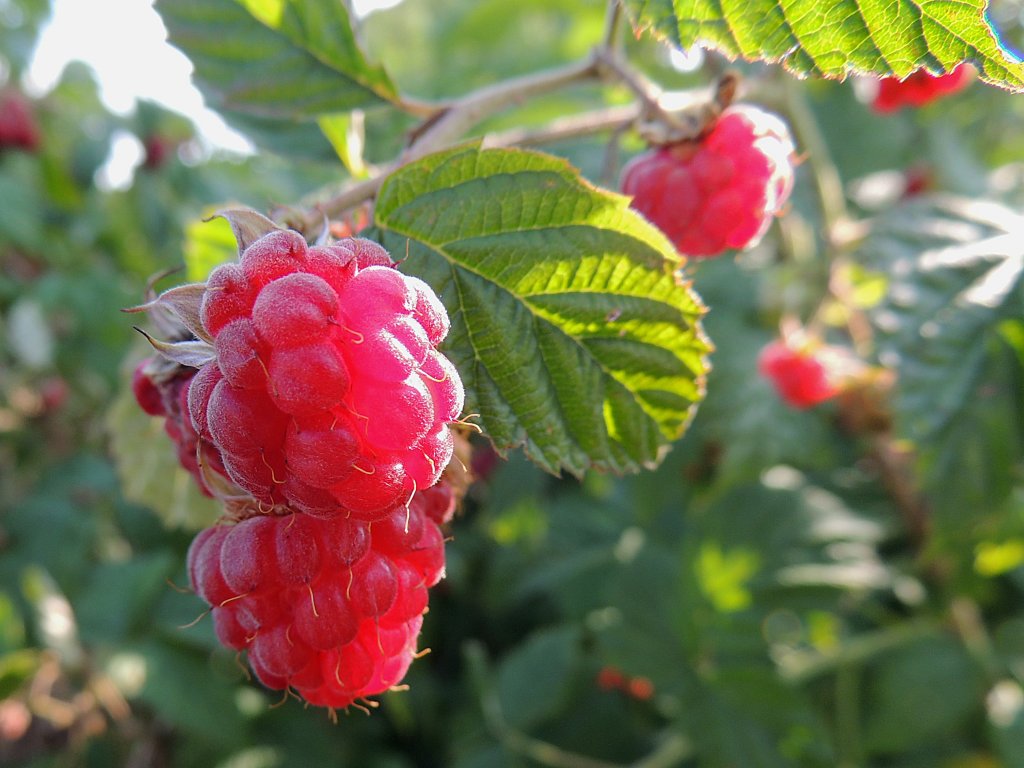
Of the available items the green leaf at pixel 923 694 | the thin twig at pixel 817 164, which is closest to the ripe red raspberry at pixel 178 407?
the thin twig at pixel 817 164

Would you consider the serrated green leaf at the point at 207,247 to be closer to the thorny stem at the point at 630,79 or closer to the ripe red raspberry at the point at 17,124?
the thorny stem at the point at 630,79

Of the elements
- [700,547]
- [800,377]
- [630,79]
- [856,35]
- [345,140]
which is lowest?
[700,547]

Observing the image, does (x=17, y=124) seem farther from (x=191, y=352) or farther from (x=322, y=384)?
(x=322, y=384)

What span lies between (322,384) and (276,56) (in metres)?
0.65

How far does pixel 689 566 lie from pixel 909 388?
0.54 meters

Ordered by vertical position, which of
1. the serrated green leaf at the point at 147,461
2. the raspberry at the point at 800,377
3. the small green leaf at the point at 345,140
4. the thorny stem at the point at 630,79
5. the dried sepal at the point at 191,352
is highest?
the thorny stem at the point at 630,79

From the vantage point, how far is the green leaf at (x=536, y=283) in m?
0.72

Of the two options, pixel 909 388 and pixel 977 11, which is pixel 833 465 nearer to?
pixel 909 388

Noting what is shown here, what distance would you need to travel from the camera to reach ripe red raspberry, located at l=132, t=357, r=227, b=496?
66cm

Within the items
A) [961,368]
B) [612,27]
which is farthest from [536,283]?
[961,368]

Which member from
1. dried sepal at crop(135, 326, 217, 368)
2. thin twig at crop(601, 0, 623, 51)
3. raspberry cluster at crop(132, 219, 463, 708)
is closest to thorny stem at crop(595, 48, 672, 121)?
thin twig at crop(601, 0, 623, 51)

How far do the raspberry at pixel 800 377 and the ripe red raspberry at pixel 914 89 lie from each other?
0.50 m

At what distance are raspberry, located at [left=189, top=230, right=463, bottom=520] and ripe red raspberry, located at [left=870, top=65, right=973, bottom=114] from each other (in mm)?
1209

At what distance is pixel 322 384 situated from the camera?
0.54 meters
